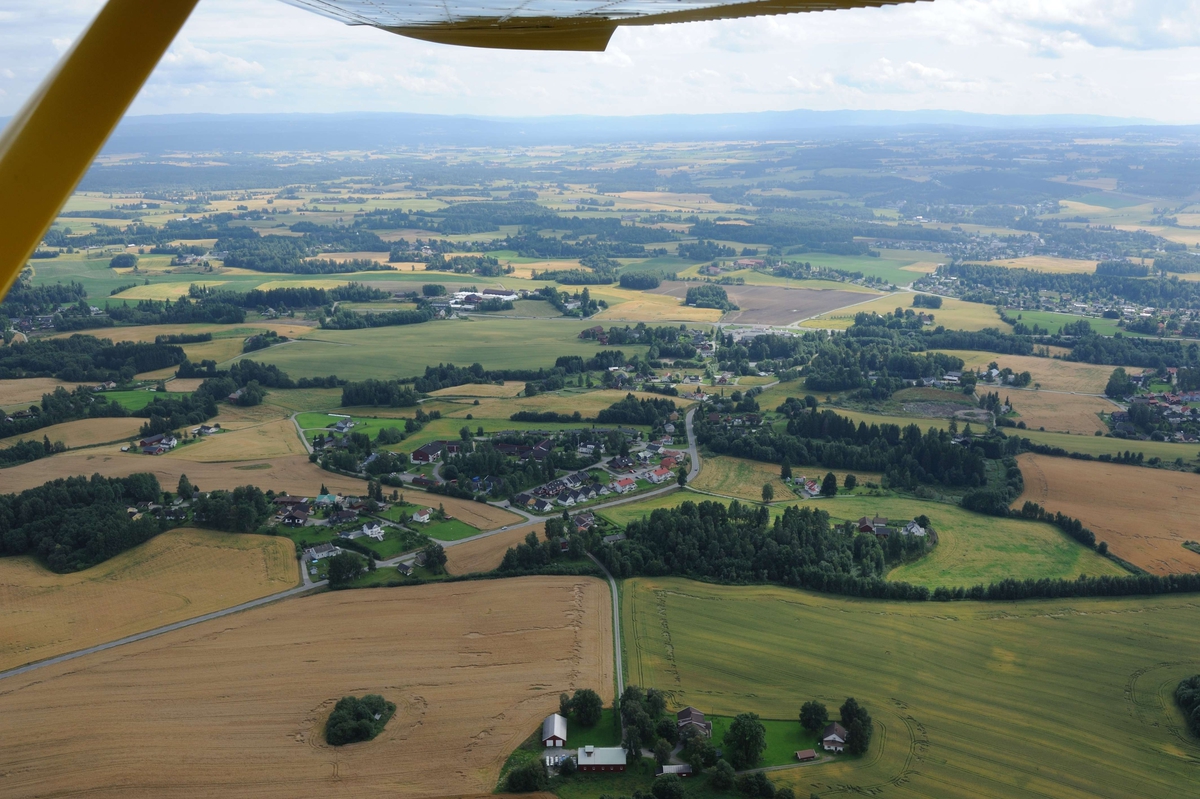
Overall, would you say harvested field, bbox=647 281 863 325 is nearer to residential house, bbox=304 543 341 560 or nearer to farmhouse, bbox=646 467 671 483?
farmhouse, bbox=646 467 671 483

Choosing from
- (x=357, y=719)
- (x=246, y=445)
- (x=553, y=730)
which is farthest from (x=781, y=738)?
(x=246, y=445)

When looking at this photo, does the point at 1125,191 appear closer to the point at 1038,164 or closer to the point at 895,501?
the point at 1038,164

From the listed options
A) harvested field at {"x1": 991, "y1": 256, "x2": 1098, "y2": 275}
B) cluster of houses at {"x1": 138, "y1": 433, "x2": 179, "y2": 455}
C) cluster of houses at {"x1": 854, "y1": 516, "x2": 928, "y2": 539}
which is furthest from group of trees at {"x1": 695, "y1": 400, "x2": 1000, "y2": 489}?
harvested field at {"x1": 991, "y1": 256, "x2": 1098, "y2": 275}

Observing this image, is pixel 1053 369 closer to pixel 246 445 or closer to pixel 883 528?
pixel 883 528

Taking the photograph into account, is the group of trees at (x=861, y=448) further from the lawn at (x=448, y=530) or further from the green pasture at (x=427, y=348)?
the green pasture at (x=427, y=348)

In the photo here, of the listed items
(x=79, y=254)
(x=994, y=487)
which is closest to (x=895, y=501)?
(x=994, y=487)
